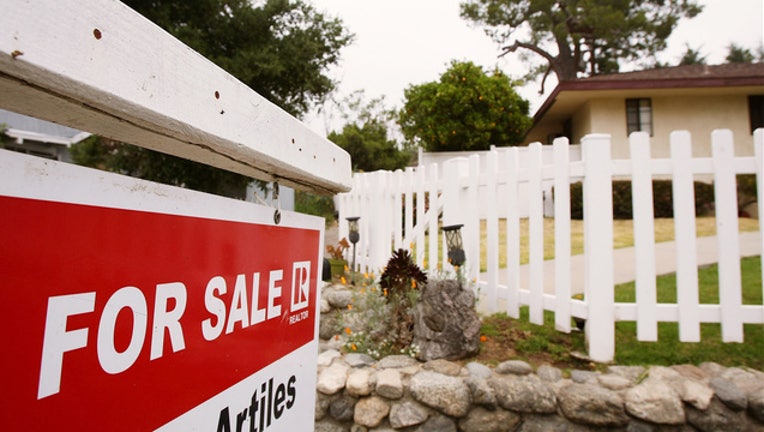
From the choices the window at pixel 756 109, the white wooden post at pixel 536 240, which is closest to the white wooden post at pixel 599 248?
the white wooden post at pixel 536 240

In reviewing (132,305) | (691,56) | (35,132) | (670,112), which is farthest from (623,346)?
(691,56)

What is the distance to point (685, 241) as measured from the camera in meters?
2.77

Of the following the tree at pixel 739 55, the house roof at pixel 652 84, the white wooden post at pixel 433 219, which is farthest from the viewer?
the tree at pixel 739 55

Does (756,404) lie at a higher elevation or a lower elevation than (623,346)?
lower

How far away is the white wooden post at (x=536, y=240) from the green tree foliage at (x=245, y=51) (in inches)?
215

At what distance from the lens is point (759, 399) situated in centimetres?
219

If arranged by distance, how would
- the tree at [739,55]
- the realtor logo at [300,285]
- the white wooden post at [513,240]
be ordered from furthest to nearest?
1. the tree at [739,55]
2. the white wooden post at [513,240]
3. the realtor logo at [300,285]

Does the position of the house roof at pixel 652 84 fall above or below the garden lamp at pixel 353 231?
above

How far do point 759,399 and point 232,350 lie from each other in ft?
9.19

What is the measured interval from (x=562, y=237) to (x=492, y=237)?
63cm

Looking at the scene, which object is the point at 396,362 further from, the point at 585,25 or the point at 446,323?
the point at 585,25

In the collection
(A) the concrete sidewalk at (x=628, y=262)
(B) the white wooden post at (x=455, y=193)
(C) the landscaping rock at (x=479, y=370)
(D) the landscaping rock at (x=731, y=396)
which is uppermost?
(B) the white wooden post at (x=455, y=193)

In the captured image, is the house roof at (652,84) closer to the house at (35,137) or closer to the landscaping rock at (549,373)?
the landscaping rock at (549,373)

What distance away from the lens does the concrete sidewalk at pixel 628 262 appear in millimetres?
4535
